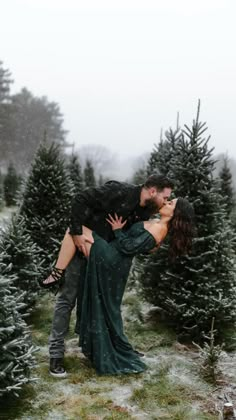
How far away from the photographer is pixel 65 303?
16.6ft

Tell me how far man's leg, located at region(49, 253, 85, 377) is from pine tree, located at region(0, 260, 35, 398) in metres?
0.54

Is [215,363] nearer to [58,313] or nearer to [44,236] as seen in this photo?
[58,313]

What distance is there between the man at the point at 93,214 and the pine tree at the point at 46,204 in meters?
3.16

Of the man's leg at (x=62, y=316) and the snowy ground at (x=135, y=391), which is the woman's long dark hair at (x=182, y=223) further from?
the snowy ground at (x=135, y=391)

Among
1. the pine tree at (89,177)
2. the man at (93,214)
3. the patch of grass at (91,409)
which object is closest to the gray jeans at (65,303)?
the man at (93,214)

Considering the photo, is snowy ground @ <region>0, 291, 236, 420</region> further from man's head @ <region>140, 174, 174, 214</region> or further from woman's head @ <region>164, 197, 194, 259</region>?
man's head @ <region>140, 174, 174, 214</region>

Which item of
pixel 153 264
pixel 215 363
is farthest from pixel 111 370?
pixel 153 264

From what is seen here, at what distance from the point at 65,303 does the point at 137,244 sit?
1.12m

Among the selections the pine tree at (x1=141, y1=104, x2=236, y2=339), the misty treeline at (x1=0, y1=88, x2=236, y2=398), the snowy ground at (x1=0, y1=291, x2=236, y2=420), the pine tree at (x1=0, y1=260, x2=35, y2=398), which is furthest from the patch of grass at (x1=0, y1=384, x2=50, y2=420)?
the pine tree at (x1=141, y1=104, x2=236, y2=339)

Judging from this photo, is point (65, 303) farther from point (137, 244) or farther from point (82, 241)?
point (137, 244)

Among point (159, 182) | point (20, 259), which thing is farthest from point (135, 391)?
point (20, 259)

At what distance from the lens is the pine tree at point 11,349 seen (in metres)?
4.07

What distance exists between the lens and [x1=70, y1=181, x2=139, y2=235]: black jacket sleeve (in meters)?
4.77

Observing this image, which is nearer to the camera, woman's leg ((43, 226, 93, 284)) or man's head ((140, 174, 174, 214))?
man's head ((140, 174, 174, 214))
